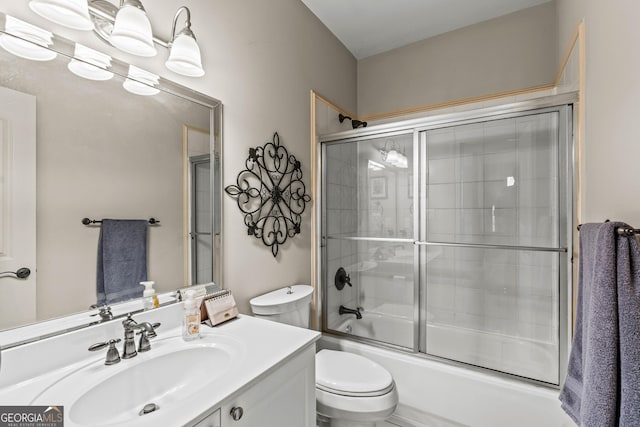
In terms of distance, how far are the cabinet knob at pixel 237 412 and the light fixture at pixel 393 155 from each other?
1667mm

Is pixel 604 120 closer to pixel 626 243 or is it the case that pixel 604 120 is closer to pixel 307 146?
pixel 626 243

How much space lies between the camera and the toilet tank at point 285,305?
155cm

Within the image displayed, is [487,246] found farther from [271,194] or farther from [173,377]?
[173,377]

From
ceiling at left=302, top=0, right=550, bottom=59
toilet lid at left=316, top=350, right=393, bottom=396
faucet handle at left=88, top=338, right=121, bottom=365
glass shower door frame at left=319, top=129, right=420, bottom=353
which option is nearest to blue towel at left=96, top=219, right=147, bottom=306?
faucet handle at left=88, top=338, right=121, bottom=365

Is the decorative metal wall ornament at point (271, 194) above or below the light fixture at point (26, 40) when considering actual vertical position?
below

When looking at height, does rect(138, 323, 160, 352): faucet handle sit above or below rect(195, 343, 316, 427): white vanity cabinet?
above

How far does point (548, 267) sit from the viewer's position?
1648 millimetres

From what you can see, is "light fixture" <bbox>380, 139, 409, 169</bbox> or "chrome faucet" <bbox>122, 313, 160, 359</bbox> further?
"light fixture" <bbox>380, 139, 409, 169</bbox>

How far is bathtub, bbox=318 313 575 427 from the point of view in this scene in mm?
1490

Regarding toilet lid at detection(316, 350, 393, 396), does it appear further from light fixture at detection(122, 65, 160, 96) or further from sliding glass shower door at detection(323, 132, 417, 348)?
light fixture at detection(122, 65, 160, 96)

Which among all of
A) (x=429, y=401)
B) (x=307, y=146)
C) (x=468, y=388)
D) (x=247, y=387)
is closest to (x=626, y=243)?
(x=247, y=387)

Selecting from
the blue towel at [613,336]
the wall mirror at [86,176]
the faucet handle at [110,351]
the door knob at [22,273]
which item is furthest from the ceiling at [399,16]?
the faucet handle at [110,351]

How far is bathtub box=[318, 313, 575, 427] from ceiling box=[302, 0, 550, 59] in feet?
7.48

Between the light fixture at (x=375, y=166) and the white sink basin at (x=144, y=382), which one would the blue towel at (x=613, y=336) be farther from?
the light fixture at (x=375, y=166)
